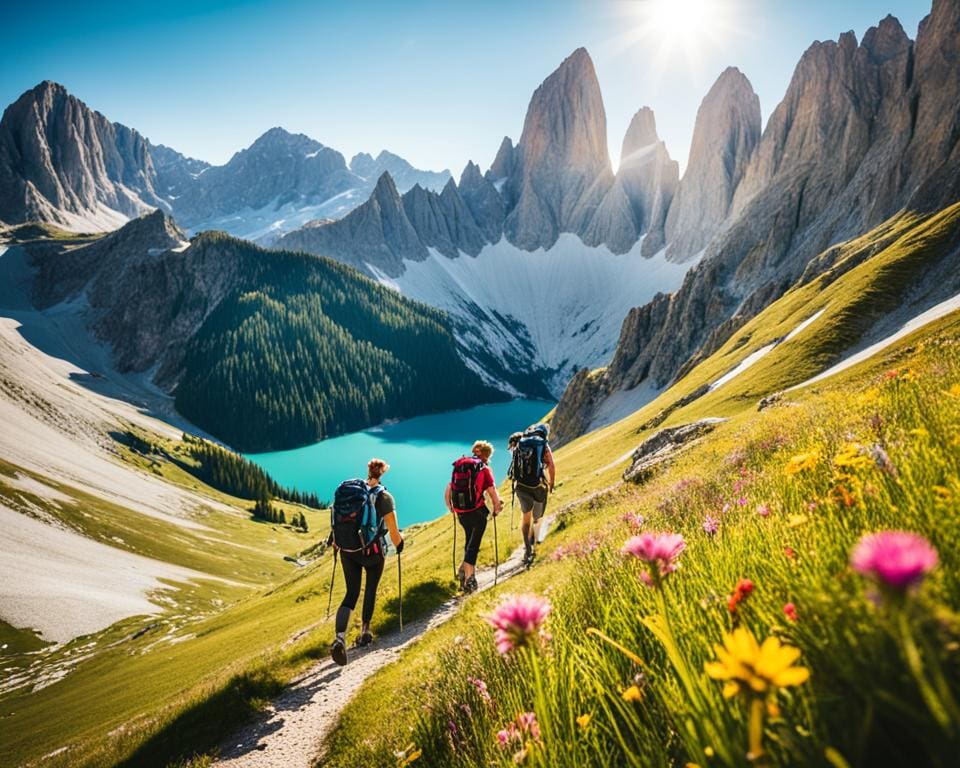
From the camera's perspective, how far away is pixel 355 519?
1086cm

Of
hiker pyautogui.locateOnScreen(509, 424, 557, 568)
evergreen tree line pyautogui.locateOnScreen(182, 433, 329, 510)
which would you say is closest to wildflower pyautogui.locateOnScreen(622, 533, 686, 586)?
hiker pyautogui.locateOnScreen(509, 424, 557, 568)

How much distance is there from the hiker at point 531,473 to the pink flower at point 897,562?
44.3 feet

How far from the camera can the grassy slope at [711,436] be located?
548cm

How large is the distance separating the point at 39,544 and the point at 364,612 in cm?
8809

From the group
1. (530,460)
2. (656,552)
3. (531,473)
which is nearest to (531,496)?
(531,473)

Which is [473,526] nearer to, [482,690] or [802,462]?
[482,690]

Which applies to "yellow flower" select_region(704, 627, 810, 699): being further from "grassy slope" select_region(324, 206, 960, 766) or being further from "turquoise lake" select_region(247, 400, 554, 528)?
"turquoise lake" select_region(247, 400, 554, 528)

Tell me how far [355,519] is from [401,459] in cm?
14772

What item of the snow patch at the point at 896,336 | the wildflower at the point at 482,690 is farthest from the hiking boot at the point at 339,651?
the snow patch at the point at 896,336

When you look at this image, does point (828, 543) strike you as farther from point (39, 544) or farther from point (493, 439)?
point (493, 439)

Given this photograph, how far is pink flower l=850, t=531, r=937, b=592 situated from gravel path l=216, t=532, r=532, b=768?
9.26 meters

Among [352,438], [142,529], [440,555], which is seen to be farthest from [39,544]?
[352,438]

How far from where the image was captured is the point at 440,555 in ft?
76.0

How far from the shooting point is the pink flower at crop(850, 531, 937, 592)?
2.36 feet
